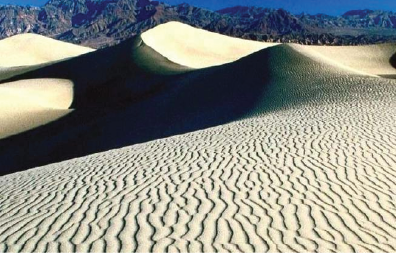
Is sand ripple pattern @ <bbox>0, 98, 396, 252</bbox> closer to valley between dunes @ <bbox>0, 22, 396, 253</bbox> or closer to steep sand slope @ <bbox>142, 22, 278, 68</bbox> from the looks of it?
valley between dunes @ <bbox>0, 22, 396, 253</bbox>

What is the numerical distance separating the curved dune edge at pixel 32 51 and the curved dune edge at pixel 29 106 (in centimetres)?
3454

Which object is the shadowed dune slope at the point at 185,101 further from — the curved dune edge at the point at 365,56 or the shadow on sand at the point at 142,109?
the curved dune edge at the point at 365,56

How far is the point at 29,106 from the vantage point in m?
27.4

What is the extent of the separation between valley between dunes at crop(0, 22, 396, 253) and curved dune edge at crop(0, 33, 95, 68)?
47798 millimetres

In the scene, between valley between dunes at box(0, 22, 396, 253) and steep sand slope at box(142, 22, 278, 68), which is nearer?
valley between dunes at box(0, 22, 396, 253)

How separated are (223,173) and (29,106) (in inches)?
858

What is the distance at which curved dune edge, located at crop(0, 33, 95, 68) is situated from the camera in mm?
69375

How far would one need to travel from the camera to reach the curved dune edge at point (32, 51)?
228 ft

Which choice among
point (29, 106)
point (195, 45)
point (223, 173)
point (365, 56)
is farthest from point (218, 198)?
point (195, 45)

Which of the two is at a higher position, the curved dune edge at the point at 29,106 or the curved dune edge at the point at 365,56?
the curved dune edge at the point at 29,106

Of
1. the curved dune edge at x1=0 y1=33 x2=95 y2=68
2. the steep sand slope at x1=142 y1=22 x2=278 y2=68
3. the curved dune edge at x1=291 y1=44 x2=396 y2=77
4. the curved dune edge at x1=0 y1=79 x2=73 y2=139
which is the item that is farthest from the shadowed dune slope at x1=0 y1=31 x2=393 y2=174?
the curved dune edge at x1=0 y1=33 x2=95 y2=68

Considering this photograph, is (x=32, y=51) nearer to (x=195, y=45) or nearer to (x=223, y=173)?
(x=195, y=45)

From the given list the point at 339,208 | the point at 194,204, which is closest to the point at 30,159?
the point at 194,204

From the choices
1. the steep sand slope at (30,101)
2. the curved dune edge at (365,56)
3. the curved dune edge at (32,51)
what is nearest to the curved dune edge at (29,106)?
the steep sand slope at (30,101)
